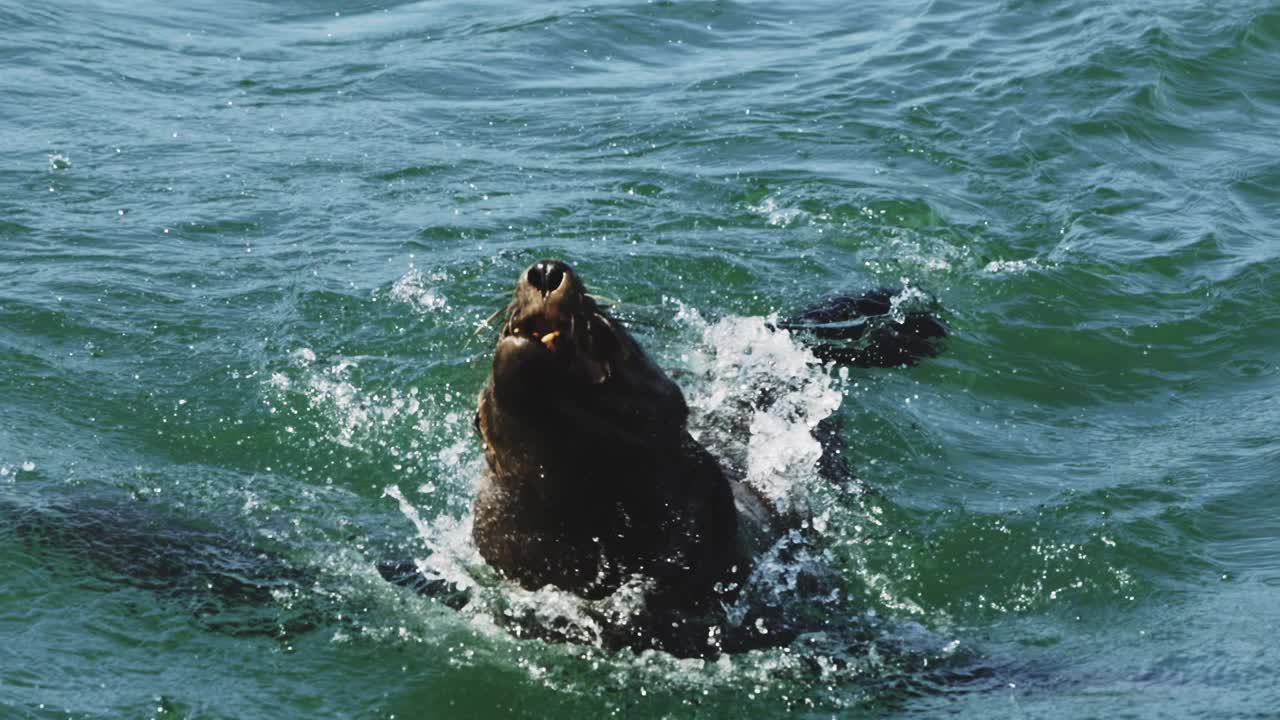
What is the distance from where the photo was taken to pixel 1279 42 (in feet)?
45.9

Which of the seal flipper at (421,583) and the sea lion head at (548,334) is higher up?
the sea lion head at (548,334)

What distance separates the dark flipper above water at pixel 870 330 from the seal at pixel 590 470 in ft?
9.24

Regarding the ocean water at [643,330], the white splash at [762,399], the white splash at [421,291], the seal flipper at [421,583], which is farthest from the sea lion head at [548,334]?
the white splash at [421,291]

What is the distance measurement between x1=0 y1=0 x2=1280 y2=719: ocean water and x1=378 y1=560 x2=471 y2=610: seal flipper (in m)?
0.07

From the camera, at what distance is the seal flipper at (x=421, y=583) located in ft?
18.0

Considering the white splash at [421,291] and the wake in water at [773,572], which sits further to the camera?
the white splash at [421,291]

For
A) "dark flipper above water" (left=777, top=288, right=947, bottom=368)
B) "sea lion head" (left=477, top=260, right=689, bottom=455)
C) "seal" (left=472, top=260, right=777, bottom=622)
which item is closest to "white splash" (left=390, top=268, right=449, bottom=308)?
"dark flipper above water" (left=777, top=288, right=947, bottom=368)

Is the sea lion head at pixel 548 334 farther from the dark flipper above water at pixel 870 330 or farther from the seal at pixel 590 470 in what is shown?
the dark flipper above water at pixel 870 330

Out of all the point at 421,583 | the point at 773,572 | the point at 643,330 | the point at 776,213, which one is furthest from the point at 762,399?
the point at 776,213

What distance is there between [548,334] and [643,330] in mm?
3861

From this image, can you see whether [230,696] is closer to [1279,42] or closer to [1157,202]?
[1157,202]

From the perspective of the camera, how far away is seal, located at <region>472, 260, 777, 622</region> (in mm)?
4293

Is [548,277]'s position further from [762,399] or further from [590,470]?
[762,399]

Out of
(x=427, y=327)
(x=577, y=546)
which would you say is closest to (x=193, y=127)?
(x=427, y=327)
